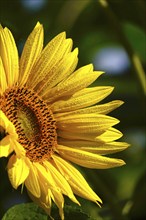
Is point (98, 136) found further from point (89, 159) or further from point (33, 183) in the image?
point (33, 183)

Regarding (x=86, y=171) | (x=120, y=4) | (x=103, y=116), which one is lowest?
(x=86, y=171)

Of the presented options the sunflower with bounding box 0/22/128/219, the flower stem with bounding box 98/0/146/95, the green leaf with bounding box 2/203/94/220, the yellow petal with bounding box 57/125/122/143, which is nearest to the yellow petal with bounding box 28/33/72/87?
the sunflower with bounding box 0/22/128/219

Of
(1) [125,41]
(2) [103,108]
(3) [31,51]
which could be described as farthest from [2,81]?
(1) [125,41]

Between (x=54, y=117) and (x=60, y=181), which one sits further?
(x=54, y=117)

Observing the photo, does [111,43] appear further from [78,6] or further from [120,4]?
[78,6]

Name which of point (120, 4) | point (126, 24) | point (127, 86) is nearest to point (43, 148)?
point (126, 24)

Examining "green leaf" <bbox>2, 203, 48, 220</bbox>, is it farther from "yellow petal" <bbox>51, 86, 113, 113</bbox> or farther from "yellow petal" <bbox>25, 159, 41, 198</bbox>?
"yellow petal" <bbox>51, 86, 113, 113</bbox>

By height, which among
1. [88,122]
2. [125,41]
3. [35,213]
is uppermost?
[125,41]
